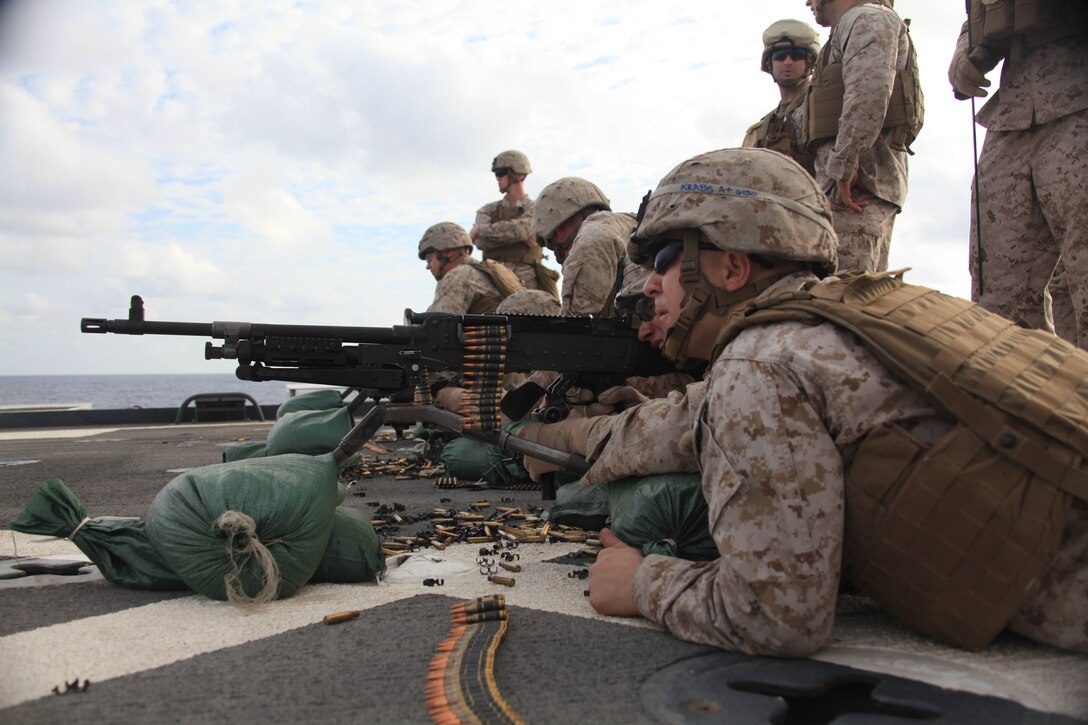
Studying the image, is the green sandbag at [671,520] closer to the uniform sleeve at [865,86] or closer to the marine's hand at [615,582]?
the marine's hand at [615,582]

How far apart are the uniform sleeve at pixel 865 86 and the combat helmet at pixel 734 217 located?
258 cm

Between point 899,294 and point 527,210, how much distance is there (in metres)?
8.09

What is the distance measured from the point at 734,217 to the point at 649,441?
889 millimetres

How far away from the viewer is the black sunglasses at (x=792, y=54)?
6121 millimetres

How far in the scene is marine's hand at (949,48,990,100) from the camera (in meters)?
Answer: 4.72

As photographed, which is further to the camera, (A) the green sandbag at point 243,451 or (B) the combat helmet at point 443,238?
(B) the combat helmet at point 443,238

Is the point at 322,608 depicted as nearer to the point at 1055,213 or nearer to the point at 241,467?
the point at 241,467

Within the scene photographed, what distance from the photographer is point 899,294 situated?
2.27 meters

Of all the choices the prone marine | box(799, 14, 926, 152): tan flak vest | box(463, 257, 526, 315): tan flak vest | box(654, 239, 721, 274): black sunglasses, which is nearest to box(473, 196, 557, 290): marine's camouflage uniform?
box(463, 257, 526, 315): tan flak vest

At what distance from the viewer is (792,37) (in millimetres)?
6125

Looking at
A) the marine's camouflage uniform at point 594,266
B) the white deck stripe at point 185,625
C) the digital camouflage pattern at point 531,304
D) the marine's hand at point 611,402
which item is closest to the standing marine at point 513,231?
the digital camouflage pattern at point 531,304

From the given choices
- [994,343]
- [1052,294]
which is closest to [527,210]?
[1052,294]

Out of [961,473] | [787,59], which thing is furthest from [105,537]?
[787,59]

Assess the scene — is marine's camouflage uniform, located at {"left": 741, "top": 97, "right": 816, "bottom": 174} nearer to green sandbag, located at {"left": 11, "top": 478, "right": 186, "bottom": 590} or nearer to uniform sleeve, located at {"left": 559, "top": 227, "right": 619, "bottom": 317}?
uniform sleeve, located at {"left": 559, "top": 227, "right": 619, "bottom": 317}
